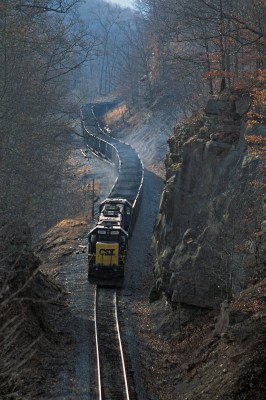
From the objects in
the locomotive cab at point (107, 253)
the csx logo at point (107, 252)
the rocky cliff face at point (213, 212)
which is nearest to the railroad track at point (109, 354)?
the locomotive cab at point (107, 253)

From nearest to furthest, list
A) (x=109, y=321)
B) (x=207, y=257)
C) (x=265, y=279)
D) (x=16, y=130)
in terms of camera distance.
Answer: (x=265, y=279)
(x=207, y=257)
(x=109, y=321)
(x=16, y=130)

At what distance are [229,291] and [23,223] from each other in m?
8.39

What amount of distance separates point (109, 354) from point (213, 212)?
236 inches

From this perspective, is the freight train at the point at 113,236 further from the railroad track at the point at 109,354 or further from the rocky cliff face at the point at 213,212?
the rocky cliff face at the point at 213,212

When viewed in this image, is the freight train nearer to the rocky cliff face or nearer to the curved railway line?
the curved railway line

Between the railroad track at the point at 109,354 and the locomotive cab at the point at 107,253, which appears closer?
the railroad track at the point at 109,354

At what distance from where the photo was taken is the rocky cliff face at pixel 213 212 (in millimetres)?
18875

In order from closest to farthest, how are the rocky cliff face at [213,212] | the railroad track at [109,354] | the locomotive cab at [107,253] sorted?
the railroad track at [109,354]
the rocky cliff face at [213,212]
the locomotive cab at [107,253]

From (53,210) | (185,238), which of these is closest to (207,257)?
(185,238)

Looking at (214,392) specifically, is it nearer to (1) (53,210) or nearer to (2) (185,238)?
(2) (185,238)

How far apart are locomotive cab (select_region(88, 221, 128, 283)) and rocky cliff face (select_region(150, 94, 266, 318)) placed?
1.73m

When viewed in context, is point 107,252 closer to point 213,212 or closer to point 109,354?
point 213,212

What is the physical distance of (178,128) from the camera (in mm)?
30875

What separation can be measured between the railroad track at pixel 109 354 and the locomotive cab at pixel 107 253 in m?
1.14
